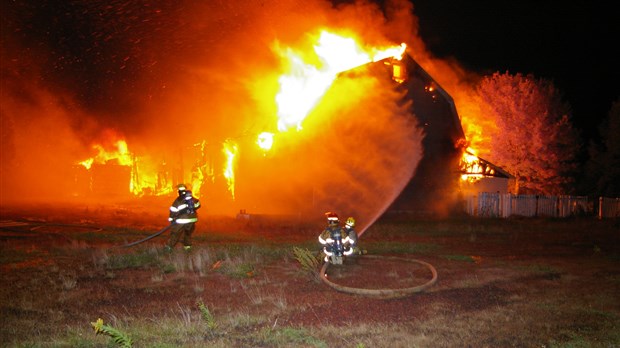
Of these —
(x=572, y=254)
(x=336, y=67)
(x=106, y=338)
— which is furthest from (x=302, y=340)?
(x=336, y=67)

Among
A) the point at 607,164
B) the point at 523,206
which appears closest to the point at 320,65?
the point at 523,206

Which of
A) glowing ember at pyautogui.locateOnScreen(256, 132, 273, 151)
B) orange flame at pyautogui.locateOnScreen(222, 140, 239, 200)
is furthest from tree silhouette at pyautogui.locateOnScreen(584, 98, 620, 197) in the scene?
orange flame at pyautogui.locateOnScreen(222, 140, 239, 200)

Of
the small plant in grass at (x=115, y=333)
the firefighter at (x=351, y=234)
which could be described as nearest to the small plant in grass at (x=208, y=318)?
the small plant in grass at (x=115, y=333)

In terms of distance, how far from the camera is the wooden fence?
27.2 metres

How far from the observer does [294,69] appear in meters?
26.3

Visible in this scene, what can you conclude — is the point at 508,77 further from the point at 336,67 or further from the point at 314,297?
the point at 314,297

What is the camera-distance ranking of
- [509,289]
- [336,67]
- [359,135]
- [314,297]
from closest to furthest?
[314,297] → [509,289] → [359,135] → [336,67]

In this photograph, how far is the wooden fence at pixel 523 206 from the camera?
2720cm

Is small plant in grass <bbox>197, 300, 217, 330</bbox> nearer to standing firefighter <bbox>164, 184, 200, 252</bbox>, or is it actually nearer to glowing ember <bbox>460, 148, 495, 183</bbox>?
standing firefighter <bbox>164, 184, 200, 252</bbox>

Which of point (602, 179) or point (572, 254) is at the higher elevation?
point (602, 179)

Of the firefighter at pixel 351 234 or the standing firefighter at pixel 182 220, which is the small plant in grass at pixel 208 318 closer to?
the firefighter at pixel 351 234

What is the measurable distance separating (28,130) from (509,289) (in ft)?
166

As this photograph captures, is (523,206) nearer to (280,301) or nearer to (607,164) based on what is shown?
(607,164)

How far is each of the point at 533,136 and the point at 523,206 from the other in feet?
21.7
